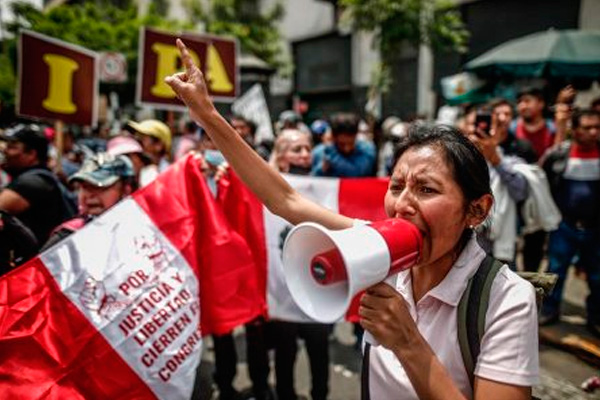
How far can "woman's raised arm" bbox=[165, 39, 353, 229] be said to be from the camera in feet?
4.87

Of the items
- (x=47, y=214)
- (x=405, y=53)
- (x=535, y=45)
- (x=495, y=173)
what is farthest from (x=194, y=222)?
(x=405, y=53)

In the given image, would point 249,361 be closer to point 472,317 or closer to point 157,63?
point 472,317

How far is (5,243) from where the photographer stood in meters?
2.37

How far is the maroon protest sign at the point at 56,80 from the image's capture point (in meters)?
4.36

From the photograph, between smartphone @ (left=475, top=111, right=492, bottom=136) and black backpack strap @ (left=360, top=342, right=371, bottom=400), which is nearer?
black backpack strap @ (left=360, top=342, right=371, bottom=400)

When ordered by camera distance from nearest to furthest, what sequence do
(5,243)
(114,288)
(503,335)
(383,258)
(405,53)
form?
(383,258) → (503,335) → (114,288) → (5,243) → (405,53)

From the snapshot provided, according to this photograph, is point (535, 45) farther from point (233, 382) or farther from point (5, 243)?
point (5, 243)

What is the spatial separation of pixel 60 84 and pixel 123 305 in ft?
10.4

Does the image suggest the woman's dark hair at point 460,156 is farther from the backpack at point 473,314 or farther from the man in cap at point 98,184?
the man in cap at point 98,184

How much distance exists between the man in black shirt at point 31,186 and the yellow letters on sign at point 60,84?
124cm

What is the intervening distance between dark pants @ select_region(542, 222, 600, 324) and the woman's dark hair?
3.53 m

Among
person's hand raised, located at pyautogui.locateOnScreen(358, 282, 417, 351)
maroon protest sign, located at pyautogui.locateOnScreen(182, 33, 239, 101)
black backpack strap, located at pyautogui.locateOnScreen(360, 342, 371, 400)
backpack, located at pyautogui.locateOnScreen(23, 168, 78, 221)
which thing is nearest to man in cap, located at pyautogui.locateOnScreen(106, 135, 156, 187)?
backpack, located at pyautogui.locateOnScreen(23, 168, 78, 221)

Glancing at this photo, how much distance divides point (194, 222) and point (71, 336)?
0.84 m

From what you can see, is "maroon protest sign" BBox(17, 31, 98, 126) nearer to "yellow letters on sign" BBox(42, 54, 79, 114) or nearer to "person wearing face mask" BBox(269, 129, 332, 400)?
"yellow letters on sign" BBox(42, 54, 79, 114)
